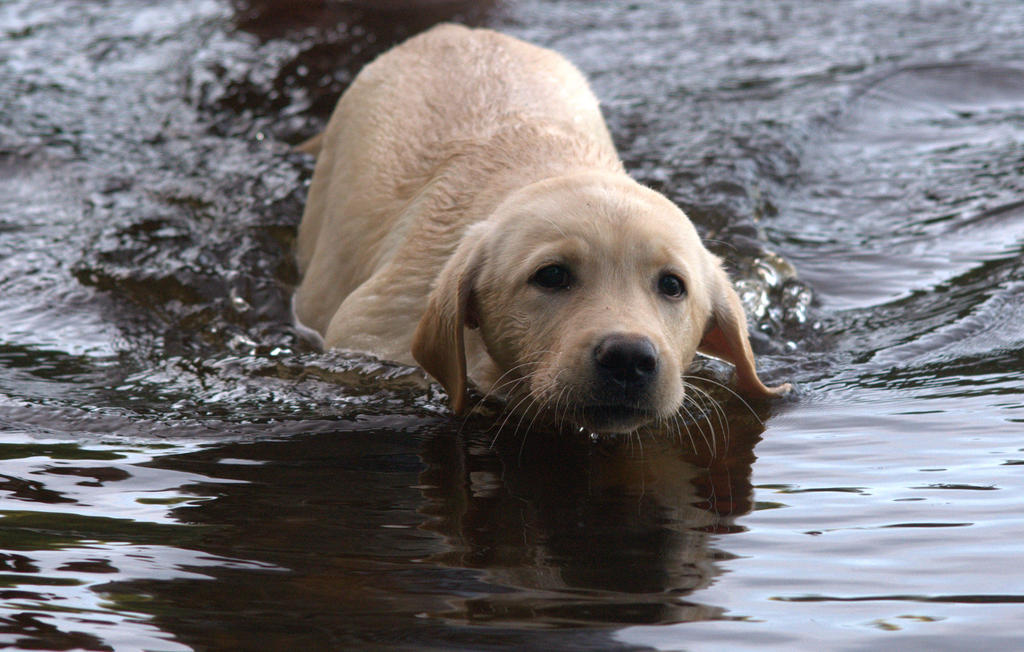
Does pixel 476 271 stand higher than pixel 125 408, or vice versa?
pixel 476 271

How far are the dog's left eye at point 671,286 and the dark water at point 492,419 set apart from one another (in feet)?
1.85

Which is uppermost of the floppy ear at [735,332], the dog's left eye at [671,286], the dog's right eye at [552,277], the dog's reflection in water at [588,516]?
the dog's right eye at [552,277]

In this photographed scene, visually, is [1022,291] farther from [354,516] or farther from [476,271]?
[354,516]

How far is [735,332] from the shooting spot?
15.8 feet

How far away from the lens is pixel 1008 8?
11734 mm

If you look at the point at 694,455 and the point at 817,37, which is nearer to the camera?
the point at 694,455

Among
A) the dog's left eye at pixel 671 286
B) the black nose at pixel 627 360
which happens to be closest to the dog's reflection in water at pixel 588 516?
the black nose at pixel 627 360

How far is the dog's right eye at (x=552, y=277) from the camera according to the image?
4.38m

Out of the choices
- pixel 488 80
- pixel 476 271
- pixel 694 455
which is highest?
pixel 488 80

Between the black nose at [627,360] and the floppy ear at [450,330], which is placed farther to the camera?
the floppy ear at [450,330]

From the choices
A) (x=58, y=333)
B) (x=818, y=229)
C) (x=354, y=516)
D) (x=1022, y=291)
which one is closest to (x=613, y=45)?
(x=818, y=229)

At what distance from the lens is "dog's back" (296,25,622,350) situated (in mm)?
5395

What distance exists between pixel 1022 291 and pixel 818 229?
1.79 metres

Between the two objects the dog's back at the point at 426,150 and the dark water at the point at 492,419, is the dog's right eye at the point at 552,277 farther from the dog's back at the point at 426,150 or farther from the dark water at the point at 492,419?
the dog's back at the point at 426,150
